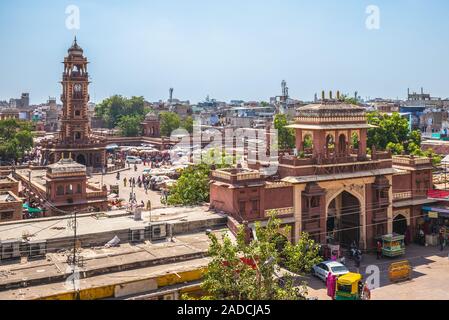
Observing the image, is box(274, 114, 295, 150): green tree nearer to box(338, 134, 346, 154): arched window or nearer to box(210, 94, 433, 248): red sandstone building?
box(210, 94, 433, 248): red sandstone building

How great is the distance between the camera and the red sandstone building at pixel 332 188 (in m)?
22.4

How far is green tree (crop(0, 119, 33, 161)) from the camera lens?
55.5 m

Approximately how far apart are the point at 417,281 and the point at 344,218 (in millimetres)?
5951

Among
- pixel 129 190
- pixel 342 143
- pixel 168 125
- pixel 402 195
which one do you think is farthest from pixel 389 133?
pixel 168 125

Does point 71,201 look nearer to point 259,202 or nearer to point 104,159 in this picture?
point 259,202

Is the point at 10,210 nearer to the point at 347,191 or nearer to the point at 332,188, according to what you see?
the point at 332,188

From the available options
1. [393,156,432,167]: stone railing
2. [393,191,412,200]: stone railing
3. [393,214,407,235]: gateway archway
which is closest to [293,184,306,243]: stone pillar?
[393,191,412,200]: stone railing

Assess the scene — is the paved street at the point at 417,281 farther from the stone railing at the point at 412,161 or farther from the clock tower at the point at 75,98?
the clock tower at the point at 75,98

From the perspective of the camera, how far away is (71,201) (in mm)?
31141

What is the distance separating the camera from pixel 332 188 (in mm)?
24594

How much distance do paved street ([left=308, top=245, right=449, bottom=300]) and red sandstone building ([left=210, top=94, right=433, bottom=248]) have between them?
83.3 inches

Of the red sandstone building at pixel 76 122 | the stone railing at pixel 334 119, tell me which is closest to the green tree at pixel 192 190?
the stone railing at pixel 334 119
